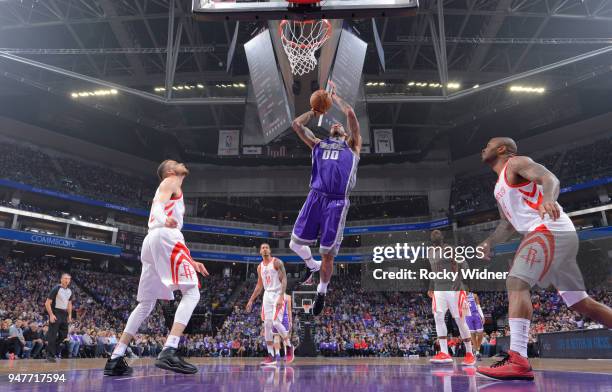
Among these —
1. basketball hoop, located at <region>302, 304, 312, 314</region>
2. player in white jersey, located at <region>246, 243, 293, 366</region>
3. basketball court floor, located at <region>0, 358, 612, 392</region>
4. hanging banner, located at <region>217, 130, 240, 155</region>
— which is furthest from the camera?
hanging banner, located at <region>217, 130, 240, 155</region>

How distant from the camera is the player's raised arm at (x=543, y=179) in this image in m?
3.24

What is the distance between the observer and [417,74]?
31531mm

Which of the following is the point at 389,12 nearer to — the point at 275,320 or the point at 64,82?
the point at 275,320

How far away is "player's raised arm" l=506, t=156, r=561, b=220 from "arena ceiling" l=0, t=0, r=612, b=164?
62.0 feet

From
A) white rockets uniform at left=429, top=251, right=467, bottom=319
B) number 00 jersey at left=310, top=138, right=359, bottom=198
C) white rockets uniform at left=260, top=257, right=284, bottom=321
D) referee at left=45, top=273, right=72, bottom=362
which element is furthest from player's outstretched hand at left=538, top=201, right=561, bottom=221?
referee at left=45, top=273, right=72, bottom=362

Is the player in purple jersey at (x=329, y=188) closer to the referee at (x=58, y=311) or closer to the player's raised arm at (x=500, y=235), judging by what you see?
the player's raised arm at (x=500, y=235)

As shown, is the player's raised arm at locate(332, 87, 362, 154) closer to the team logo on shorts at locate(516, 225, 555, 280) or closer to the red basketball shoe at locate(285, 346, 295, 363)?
the team logo on shorts at locate(516, 225, 555, 280)

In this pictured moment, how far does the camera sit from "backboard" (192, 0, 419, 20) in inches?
249

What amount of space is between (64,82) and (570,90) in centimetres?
3672

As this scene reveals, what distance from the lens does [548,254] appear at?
3541mm

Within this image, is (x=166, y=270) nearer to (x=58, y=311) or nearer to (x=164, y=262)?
(x=164, y=262)

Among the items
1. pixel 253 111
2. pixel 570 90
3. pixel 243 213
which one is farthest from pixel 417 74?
pixel 243 213

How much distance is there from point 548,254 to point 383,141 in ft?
98.7

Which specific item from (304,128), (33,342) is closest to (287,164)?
(33,342)
